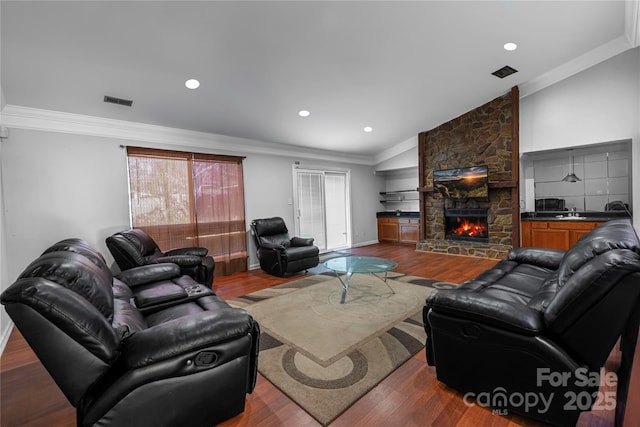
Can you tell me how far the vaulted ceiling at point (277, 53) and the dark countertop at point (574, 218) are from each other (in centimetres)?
246

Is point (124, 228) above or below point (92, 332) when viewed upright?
above

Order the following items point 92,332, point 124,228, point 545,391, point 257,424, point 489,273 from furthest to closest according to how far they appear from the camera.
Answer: point 124,228, point 489,273, point 257,424, point 545,391, point 92,332

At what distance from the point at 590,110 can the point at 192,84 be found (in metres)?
6.30

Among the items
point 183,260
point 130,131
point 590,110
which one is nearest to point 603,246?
point 183,260

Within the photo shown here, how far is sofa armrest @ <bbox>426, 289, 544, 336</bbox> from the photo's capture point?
145 cm

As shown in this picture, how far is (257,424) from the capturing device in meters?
1.60

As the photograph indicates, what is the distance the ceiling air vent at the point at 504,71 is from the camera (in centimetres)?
436

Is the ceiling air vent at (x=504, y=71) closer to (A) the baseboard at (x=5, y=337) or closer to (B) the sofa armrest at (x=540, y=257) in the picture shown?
(B) the sofa armrest at (x=540, y=257)

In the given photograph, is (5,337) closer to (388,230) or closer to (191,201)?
(191,201)

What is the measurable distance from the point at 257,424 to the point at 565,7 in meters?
5.00

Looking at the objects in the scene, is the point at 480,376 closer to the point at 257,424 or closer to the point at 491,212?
the point at 257,424

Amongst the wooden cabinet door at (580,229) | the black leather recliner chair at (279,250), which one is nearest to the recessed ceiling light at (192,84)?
the black leather recliner chair at (279,250)

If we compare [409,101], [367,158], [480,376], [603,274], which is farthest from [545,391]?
[367,158]

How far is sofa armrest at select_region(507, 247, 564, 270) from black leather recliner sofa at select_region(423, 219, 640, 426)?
3.16 ft
